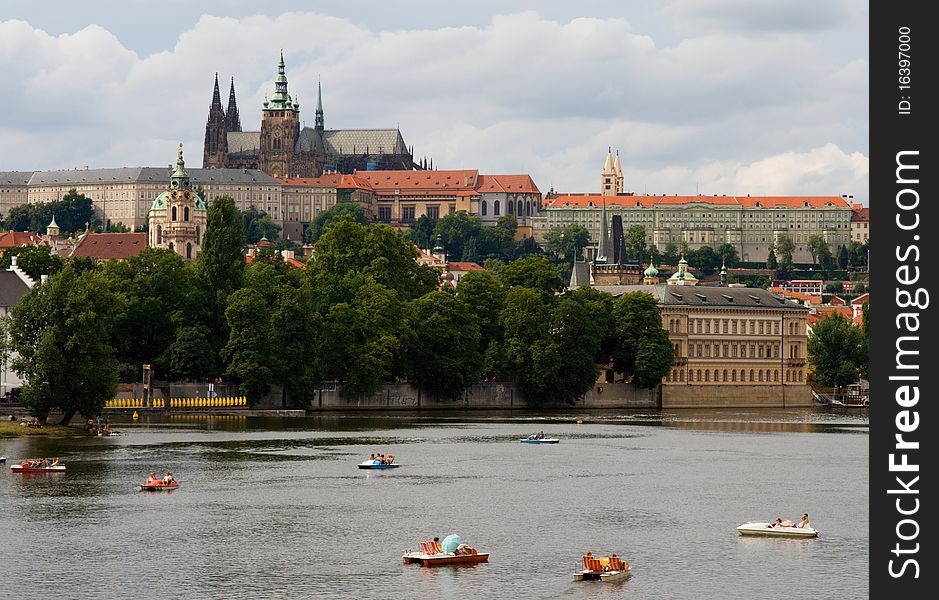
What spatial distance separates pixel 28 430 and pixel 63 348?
532 centimetres

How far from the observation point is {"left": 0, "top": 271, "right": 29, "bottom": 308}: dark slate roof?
356 feet

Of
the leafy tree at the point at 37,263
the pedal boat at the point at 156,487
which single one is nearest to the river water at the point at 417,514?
the pedal boat at the point at 156,487

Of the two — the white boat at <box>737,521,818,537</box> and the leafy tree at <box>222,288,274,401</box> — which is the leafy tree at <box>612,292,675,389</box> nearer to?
the leafy tree at <box>222,288,274,401</box>

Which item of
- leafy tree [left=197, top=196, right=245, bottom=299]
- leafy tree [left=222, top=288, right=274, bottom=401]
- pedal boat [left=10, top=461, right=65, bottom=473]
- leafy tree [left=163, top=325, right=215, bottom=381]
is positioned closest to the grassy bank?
pedal boat [left=10, top=461, right=65, bottom=473]

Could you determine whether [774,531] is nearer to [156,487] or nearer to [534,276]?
[156,487]

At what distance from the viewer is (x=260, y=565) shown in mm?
53500

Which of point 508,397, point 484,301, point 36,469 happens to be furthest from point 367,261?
point 36,469

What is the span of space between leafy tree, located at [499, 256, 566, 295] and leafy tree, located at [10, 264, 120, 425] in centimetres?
5387

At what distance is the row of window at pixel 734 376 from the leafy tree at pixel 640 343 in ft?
33.7

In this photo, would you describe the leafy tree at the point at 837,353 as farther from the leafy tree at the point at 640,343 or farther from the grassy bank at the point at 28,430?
the grassy bank at the point at 28,430

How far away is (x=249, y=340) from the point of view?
116125mm

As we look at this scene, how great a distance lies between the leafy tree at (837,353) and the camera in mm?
159500

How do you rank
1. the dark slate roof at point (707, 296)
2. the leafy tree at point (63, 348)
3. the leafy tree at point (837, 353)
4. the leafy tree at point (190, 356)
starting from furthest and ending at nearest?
1. the leafy tree at point (837, 353)
2. the dark slate roof at point (707, 296)
3. the leafy tree at point (190, 356)
4. the leafy tree at point (63, 348)
